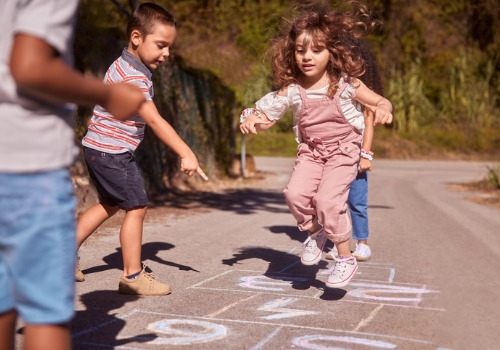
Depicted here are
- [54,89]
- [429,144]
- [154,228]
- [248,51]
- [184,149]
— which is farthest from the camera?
[248,51]

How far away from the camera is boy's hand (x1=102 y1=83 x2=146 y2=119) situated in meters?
2.31

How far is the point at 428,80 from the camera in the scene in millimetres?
29312

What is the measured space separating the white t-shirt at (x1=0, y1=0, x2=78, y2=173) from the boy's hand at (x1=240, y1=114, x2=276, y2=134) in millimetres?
2566

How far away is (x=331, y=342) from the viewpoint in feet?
12.5

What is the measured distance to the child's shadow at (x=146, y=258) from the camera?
5695 millimetres

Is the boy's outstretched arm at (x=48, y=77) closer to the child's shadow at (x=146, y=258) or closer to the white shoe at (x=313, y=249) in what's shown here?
the white shoe at (x=313, y=249)

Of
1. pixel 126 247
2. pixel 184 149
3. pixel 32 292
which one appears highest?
pixel 184 149

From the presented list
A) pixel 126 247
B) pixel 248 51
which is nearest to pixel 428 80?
pixel 248 51

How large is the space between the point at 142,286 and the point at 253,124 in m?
1.21

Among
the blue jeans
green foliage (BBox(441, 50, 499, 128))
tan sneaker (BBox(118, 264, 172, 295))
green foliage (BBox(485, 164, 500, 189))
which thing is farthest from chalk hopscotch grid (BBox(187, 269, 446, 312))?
green foliage (BBox(441, 50, 499, 128))

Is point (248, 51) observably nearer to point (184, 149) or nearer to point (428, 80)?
point (428, 80)

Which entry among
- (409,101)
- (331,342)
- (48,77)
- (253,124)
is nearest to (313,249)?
(253,124)

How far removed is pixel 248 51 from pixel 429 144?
7.78m

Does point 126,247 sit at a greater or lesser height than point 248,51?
lesser
